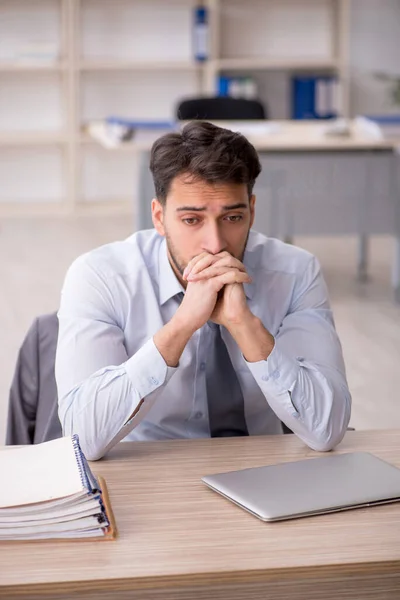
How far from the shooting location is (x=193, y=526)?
1323mm

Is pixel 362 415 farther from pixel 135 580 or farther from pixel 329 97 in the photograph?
pixel 329 97

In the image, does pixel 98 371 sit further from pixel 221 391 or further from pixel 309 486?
pixel 309 486

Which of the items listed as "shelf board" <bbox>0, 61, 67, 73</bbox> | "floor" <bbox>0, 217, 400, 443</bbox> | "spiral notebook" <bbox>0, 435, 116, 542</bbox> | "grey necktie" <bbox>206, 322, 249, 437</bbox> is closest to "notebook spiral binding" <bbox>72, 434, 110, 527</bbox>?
"spiral notebook" <bbox>0, 435, 116, 542</bbox>

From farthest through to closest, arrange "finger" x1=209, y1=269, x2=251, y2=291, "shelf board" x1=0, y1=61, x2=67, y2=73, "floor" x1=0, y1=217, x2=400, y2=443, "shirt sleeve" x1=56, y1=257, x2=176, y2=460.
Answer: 1. "shelf board" x1=0, y1=61, x2=67, y2=73
2. "floor" x1=0, y1=217, x2=400, y2=443
3. "finger" x1=209, y1=269, x2=251, y2=291
4. "shirt sleeve" x1=56, y1=257, x2=176, y2=460

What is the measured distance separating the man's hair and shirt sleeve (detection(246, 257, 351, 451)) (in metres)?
0.27

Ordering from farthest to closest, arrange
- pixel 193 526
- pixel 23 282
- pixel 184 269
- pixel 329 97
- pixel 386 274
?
pixel 329 97, pixel 386 274, pixel 23 282, pixel 184 269, pixel 193 526

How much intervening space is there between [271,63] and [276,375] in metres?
5.75

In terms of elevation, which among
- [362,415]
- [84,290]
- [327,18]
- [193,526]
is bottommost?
[362,415]

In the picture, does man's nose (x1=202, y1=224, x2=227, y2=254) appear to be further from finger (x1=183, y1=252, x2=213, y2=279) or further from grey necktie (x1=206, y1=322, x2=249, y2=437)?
grey necktie (x1=206, y1=322, x2=249, y2=437)

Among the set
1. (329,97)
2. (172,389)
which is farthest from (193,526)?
(329,97)

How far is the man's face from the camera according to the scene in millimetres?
1800

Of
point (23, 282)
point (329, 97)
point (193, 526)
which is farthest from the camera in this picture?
point (329, 97)

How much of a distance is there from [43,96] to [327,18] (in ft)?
7.26

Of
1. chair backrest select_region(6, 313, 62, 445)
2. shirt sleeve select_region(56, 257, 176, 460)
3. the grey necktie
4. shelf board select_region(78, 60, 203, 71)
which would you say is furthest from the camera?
shelf board select_region(78, 60, 203, 71)
